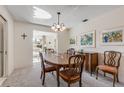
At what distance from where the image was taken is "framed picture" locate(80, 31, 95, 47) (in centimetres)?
454

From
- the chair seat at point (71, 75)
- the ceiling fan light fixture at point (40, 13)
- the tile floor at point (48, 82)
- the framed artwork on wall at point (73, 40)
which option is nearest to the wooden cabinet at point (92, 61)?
the tile floor at point (48, 82)

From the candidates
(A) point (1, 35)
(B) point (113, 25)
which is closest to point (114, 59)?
(B) point (113, 25)

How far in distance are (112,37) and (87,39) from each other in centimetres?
132

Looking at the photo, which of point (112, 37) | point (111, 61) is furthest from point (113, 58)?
point (112, 37)

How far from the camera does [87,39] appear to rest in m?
4.85

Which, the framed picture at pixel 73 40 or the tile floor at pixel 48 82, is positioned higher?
the framed picture at pixel 73 40

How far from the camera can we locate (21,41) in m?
5.20

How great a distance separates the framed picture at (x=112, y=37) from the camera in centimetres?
335

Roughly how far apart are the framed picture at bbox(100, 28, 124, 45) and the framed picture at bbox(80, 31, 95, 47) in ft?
1.68

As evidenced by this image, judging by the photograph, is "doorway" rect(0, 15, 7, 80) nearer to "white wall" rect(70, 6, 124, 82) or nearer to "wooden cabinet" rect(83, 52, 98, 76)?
"wooden cabinet" rect(83, 52, 98, 76)

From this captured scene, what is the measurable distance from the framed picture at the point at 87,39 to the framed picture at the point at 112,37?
512mm

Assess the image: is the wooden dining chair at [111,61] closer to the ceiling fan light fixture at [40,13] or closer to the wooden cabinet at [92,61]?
the wooden cabinet at [92,61]
